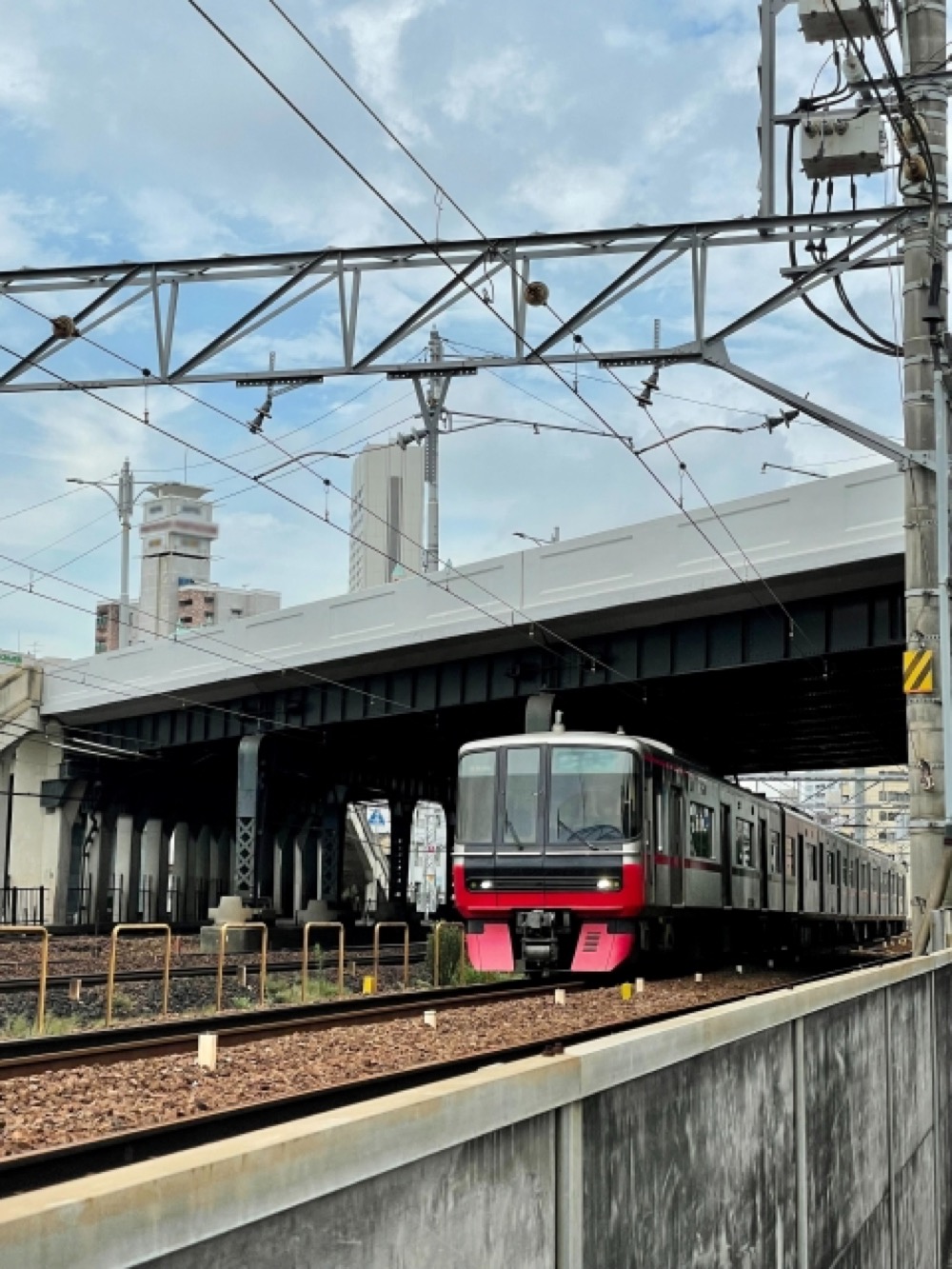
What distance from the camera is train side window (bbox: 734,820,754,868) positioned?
25953 mm

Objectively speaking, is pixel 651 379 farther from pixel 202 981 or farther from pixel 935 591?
pixel 202 981

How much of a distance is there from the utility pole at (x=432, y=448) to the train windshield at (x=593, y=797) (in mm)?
19821

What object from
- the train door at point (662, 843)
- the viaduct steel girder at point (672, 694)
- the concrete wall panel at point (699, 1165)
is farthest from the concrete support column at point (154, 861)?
the concrete wall panel at point (699, 1165)

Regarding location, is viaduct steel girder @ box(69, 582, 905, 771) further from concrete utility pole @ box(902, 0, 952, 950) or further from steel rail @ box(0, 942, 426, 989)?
concrete utility pole @ box(902, 0, 952, 950)

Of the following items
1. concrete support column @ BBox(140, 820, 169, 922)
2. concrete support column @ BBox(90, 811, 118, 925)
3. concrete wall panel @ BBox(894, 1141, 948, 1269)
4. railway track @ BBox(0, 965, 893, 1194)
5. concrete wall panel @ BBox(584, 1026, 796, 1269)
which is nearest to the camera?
concrete wall panel @ BBox(584, 1026, 796, 1269)

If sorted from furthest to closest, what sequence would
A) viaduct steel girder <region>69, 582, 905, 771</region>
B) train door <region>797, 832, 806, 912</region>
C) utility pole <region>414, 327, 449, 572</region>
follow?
utility pole <region>414, 327, 449, 572</region> → train door <region>797, 832, 806, 912</region> → viaduct steel girder <region>69, 582, 905, 771</region>

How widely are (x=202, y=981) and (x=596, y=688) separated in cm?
1462

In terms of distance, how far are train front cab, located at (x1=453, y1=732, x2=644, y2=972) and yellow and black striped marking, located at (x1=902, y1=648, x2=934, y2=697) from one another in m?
4.13

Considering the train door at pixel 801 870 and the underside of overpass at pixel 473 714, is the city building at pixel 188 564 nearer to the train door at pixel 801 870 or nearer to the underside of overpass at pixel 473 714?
the underside of overpass at pixel 473 714

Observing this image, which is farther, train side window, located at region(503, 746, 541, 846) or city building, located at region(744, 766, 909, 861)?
city building, located at region(744, 766, 909, 861)

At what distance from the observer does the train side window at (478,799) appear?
20.8 metres

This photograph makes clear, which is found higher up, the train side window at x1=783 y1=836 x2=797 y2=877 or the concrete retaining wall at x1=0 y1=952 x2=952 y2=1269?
the train side window at x1=783 y1=836 x2=797 y2=877

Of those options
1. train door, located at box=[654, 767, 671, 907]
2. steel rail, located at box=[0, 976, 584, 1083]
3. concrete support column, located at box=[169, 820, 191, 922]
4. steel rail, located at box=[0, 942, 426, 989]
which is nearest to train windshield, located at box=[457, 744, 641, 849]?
train door, located at box=[654, 767, 671, 907]

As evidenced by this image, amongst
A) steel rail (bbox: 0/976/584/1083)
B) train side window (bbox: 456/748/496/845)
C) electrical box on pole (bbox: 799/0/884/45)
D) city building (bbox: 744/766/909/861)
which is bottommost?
steel rail (bbox: 0/976/584/1083)
